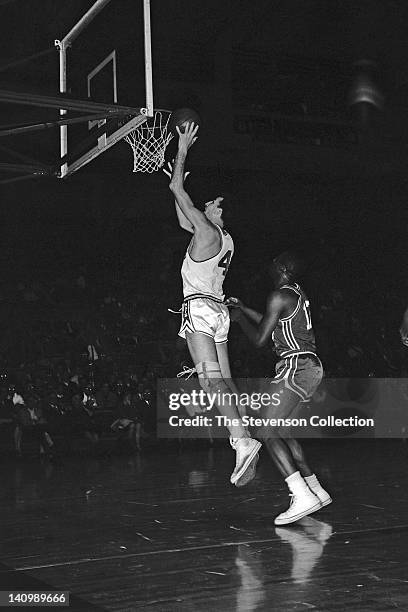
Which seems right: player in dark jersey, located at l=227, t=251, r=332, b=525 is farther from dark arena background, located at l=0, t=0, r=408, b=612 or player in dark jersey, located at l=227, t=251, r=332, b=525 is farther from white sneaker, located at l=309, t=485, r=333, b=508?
dark arena background, located at l=0, t=0, r=408, b=612

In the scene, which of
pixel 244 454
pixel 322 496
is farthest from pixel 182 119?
pixel 322 496

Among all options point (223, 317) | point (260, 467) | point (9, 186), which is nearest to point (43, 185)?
point (9, 186)

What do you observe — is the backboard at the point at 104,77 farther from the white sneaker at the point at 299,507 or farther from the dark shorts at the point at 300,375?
the white sneaker at the point at 299,507

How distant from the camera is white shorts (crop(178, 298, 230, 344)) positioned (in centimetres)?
507

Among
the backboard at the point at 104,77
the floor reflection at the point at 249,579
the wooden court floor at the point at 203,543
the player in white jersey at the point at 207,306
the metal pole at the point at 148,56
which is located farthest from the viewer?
the backboard at the point at 104,77

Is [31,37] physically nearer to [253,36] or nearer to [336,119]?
[253,36]

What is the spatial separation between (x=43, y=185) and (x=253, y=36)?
16.8 feet

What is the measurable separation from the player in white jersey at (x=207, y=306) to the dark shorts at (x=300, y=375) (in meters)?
0.40

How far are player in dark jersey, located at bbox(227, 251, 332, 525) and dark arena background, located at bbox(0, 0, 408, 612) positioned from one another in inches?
9.9

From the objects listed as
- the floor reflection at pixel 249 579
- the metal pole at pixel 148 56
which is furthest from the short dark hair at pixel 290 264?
the floor reflection at pixel 249 579

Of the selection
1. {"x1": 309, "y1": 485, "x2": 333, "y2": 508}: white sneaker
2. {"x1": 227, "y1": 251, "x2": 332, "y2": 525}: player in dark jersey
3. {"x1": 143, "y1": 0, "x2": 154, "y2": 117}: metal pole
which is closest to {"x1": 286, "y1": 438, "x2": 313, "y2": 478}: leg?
{"x1": 227, "y1": 251, "x2": 332, "y2": 525}: player in dark jersey

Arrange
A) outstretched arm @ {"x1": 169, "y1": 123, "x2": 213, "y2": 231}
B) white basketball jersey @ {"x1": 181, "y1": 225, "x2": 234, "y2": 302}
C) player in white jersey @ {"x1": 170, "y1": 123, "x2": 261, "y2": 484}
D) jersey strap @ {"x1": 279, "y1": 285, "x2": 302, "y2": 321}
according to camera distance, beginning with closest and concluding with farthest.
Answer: outstretched arm @ {"x1": 169, "y1": 123, "x2": 213, "y2": 231} < player in white jersey @ {"x1": 170, "y1": 123, "x2": 261, "y2": 484} < white basketball jersey @ {"x1": 181, "y1": 225, "x2": 234, "y2": 302} < jersey strap @ {"x1": 279, "y1": 285, "x2": 302, "y2": 321}

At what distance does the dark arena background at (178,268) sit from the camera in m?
4.91

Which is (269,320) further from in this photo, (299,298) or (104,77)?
(104,77)
